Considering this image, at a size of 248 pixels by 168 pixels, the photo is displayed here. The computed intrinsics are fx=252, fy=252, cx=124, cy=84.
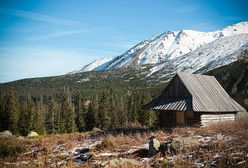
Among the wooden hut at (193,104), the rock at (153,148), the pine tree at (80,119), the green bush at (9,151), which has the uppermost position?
the wooden hut at (193,104)

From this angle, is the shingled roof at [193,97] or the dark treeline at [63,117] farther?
the dark treeline at [63,117]

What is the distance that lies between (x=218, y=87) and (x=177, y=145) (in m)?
21.7

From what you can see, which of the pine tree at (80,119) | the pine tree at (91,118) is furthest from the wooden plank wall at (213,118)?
the pine tree at (80,119)

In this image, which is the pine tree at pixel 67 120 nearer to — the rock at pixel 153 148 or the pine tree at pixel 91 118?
the pine tree at pixel 91 118

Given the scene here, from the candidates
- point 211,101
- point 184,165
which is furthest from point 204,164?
point 211,101

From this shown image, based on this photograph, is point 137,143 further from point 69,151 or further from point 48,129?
point 48,129

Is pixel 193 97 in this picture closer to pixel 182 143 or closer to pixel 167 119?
pixel 167 119

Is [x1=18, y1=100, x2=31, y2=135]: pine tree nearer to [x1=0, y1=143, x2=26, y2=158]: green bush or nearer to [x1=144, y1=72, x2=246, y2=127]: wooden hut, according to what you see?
[x1=144, y1=72, x2=246, y2=127]: wooden hut

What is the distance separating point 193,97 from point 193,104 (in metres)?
1.26

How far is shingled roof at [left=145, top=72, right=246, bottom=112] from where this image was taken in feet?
87.2

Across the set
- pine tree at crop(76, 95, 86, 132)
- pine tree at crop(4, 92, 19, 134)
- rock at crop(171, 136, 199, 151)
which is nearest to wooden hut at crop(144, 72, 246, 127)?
rock at crop(171, 136, 199, 151)

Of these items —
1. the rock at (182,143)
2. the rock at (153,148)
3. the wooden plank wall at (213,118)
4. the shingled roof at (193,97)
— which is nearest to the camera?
the rock at (182,143)

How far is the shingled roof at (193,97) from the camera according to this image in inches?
1046

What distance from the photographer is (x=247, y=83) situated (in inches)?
5030
